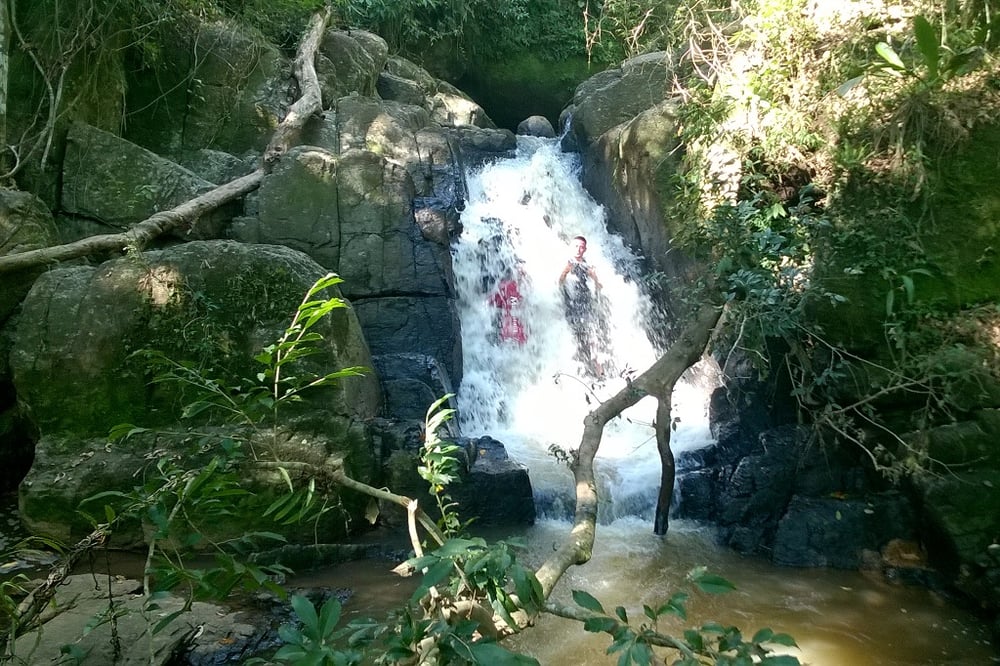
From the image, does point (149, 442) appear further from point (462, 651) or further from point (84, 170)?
point (462, 651)

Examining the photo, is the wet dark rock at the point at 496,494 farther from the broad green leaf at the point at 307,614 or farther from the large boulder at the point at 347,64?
the large boulder at the point at 347,64

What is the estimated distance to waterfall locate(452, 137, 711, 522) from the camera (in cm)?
619

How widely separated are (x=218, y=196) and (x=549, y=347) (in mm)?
3850

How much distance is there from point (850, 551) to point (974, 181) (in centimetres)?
272

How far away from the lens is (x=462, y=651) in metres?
1.42

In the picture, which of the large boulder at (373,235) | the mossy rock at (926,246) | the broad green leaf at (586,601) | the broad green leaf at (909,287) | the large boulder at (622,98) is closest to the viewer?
the broad green leaf at (586,601)

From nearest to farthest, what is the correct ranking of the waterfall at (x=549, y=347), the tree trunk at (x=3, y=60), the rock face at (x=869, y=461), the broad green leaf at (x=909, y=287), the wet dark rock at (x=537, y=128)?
the rock face at (x=869, y=461) < the broad green leaf at (x=909, y=287) < the tree trunk at (x=3, y=60) < the waterfall at (x=549, y=347) < the wet dark rock at (x=537, y=128)

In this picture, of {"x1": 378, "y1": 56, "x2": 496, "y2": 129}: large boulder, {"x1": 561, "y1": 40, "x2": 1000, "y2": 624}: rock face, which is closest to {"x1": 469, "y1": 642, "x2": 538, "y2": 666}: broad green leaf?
{"x1": 561, "y1": 40, "x2": 1000, "y2": 624}: rock face

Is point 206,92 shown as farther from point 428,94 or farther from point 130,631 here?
point 130,631

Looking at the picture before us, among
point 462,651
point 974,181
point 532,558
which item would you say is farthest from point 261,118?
point 462,651

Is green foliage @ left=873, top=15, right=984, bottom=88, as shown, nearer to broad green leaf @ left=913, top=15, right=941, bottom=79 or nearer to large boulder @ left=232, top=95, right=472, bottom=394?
broad green leaf @ left=913, top=15, right=941, bottom=79

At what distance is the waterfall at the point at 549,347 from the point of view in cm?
619

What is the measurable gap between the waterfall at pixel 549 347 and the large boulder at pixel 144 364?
203cm

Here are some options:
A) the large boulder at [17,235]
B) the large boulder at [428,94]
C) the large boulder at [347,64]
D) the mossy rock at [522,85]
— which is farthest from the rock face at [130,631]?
the mossy rock at [522,85]
